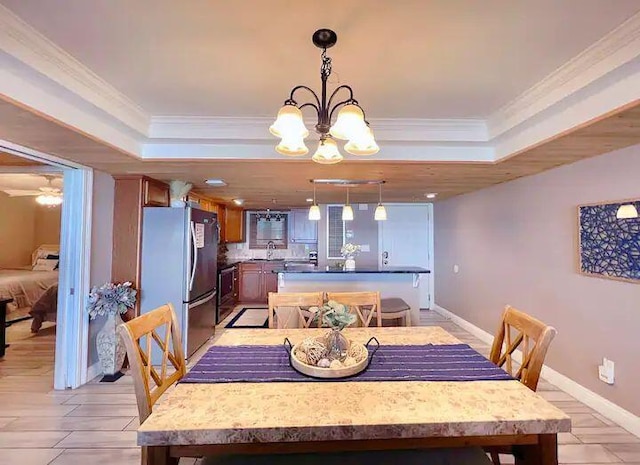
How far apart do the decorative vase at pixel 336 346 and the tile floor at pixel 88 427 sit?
1.25 m

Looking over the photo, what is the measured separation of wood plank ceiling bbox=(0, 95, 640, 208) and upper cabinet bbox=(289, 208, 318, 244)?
80.6 inches

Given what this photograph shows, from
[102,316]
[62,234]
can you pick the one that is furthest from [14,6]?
[102,316]

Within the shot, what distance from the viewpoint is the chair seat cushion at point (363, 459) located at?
127cm

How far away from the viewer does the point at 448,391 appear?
1301mm

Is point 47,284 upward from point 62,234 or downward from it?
downward

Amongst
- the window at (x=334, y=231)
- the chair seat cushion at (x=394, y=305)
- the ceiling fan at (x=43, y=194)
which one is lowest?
the chair seat cushion at (x=394, y=305)

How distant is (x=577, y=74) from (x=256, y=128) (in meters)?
2.18

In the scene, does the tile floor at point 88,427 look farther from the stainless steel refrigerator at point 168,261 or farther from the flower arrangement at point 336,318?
the flower arrangement at point 336,318

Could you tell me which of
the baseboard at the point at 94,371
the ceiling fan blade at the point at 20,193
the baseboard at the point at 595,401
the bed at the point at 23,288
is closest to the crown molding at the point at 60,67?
the baseboard at the point at 94,371

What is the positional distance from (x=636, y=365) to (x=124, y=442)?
3585 mm

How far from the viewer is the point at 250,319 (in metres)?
5.49

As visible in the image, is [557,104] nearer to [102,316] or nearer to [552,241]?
[552,241]

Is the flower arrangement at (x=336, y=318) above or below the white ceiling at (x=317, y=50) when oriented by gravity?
below

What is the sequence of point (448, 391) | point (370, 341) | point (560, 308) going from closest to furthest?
Answer: 1. point (448, 391)
2. point (370, 341)
3. point (560, 308)
